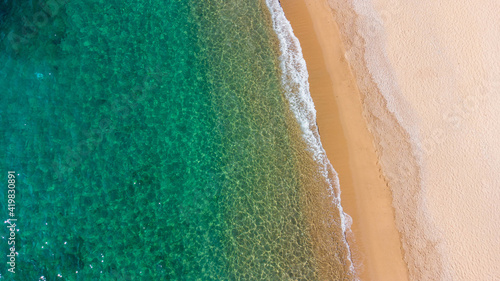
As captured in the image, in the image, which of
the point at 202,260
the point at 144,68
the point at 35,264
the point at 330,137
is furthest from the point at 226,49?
the point at 35,264

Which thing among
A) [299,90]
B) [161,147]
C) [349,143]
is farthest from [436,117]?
[161,147]

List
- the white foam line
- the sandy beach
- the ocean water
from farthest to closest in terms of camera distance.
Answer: the white foam line, the sandy beach, the ocean water

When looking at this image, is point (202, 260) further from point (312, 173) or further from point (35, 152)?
point (35, 152)

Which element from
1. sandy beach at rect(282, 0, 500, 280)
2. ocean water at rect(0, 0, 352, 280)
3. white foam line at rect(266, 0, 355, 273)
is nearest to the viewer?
ocean water at rect(0, 0, 352, 280)

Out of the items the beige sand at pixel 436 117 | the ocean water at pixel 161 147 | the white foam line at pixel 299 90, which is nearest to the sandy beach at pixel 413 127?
the beige sand at pixel 436 117

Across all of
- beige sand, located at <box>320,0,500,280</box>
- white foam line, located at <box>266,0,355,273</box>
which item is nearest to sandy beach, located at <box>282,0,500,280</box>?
beige sand, located at <box>320,0,500,280</box>

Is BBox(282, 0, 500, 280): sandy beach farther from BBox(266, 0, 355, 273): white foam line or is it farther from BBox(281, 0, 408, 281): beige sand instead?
BBox(266, 0, 355, 273): white foam line

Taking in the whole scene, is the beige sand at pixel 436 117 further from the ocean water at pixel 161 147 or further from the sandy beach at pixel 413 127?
the ocean water at pixel 161 147
